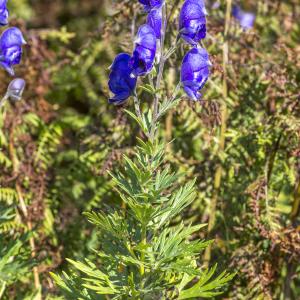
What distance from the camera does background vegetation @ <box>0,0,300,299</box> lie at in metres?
2.74

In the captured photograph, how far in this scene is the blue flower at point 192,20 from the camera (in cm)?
203

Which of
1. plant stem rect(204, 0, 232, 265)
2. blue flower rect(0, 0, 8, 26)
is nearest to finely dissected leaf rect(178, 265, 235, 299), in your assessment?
plant stem rect(204, 0, 232, 265)

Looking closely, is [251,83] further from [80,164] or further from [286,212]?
[80,164]

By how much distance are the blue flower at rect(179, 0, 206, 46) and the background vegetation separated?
618 millimetres

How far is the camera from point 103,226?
6.89ft

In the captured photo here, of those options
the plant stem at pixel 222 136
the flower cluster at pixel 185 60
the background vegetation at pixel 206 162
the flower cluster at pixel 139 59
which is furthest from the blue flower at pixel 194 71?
the plant stem at pixel 222 136

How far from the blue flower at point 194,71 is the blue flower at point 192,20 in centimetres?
4

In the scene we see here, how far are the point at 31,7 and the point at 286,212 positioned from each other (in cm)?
368

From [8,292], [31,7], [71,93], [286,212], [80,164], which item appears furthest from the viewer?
[31,7]

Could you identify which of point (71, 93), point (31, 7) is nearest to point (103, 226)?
point (71, 93)

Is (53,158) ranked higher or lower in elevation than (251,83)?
lower

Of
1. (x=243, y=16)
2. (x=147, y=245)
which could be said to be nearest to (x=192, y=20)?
(x=147, y=245)

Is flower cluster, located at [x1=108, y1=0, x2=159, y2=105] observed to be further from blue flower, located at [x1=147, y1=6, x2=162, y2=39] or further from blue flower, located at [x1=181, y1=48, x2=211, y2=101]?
blue flower, located at [x1=181, y1=48, x2=211, y2=101]

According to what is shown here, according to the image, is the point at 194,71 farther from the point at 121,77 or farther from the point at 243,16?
the point at 243,16
